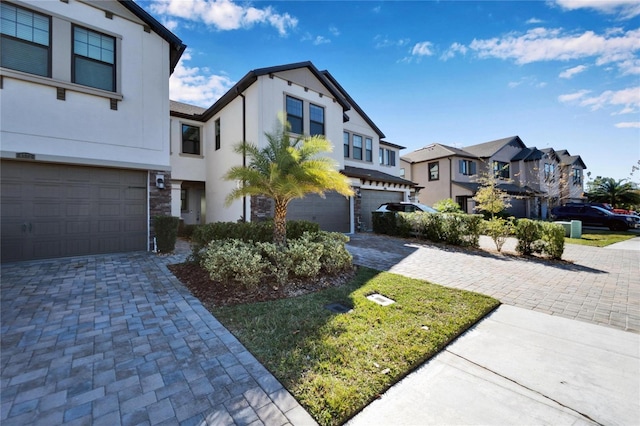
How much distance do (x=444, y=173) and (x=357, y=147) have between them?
11375mm

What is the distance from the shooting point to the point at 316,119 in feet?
45.7

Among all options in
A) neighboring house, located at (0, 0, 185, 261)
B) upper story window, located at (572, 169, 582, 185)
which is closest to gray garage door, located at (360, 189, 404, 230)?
neighboring house, located at (0, 0, 185, 261)

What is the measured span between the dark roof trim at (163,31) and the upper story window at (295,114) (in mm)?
4741

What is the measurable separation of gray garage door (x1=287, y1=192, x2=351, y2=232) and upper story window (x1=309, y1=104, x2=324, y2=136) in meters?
3.42

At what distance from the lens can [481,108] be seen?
14.8 meters

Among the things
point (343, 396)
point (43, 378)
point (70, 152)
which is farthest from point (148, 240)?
point (343, 396)

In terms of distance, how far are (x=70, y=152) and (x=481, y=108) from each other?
60.3 ft

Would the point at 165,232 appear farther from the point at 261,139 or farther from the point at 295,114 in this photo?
the point at 295,114

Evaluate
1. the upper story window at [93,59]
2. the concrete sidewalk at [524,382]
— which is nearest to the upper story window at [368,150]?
the upper story window at [93,59]

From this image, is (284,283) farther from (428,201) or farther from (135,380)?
(428,201)

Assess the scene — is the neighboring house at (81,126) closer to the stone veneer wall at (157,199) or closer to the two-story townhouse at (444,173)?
the stone veneer wall at (157,199)

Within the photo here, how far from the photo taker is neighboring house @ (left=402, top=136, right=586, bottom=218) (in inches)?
955

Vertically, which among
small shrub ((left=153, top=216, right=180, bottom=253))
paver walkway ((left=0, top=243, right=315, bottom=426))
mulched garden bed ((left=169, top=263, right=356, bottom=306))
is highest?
small shrub ((left=153, top=216, right=180, bottom=253))

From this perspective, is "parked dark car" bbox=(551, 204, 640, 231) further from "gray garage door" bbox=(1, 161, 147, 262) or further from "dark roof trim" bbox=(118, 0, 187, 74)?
"gray garage door" bbox=(1, 161, 147, 262)
